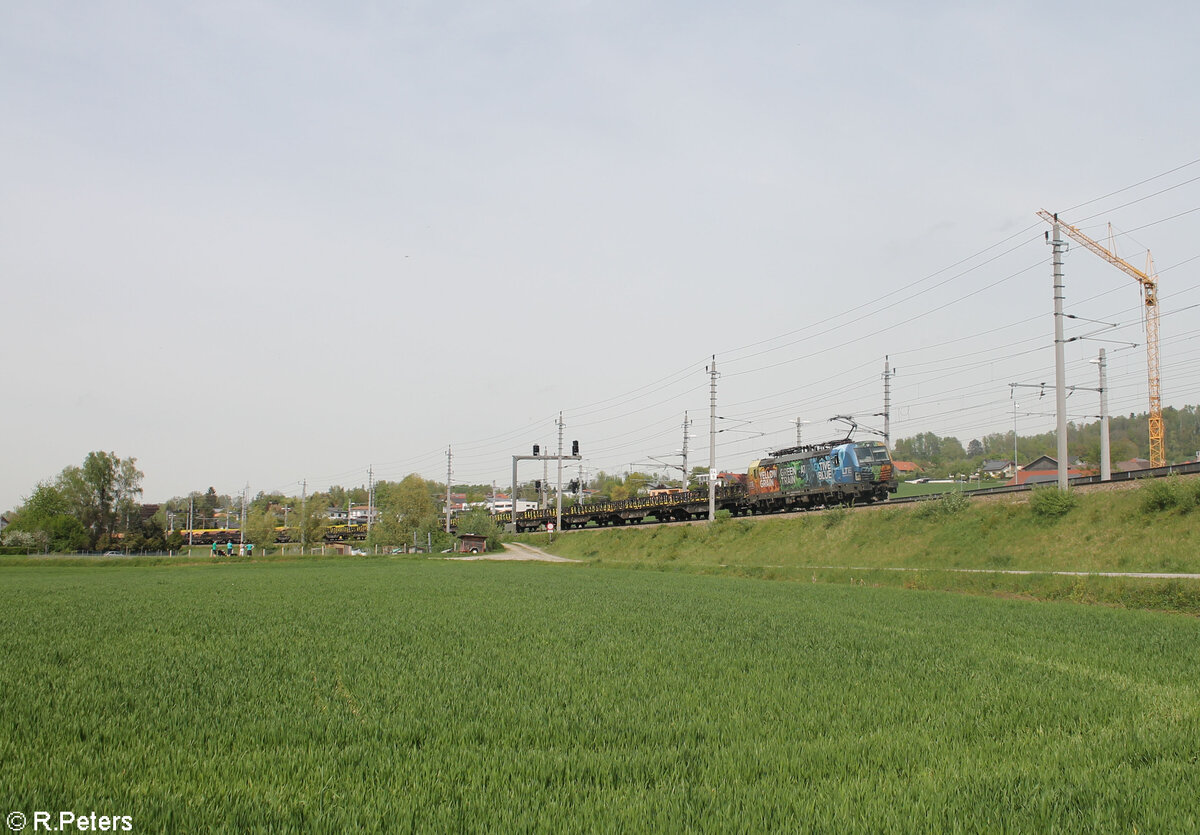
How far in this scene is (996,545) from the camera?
35812 mm

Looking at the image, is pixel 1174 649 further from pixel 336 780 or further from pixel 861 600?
pixel 336 780

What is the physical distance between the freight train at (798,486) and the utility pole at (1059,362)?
19615 millimetres

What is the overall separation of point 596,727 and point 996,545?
34085mm

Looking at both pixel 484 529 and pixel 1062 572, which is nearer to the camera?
pixel 1062 572

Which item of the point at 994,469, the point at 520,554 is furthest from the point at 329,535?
the point at 994,469

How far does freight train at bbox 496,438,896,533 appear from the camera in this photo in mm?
53875

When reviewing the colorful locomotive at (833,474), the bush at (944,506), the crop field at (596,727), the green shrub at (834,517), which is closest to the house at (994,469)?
the colorful locomotive at (833,474)

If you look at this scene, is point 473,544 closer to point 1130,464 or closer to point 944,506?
point 944,506

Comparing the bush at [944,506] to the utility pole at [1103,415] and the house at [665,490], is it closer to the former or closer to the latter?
the utility pole at [1103,415]

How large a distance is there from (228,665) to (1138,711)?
11.4 m

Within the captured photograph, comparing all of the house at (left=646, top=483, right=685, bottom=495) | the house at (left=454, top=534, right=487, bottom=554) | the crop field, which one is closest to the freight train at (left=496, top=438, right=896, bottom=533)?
the house at (left=646, top=483, right=685, bottom=495)

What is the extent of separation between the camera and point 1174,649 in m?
13.6

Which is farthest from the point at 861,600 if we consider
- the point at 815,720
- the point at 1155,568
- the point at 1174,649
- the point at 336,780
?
the point at 336,780

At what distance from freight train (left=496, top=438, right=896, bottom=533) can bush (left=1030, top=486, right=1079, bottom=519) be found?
16887 millimetres
